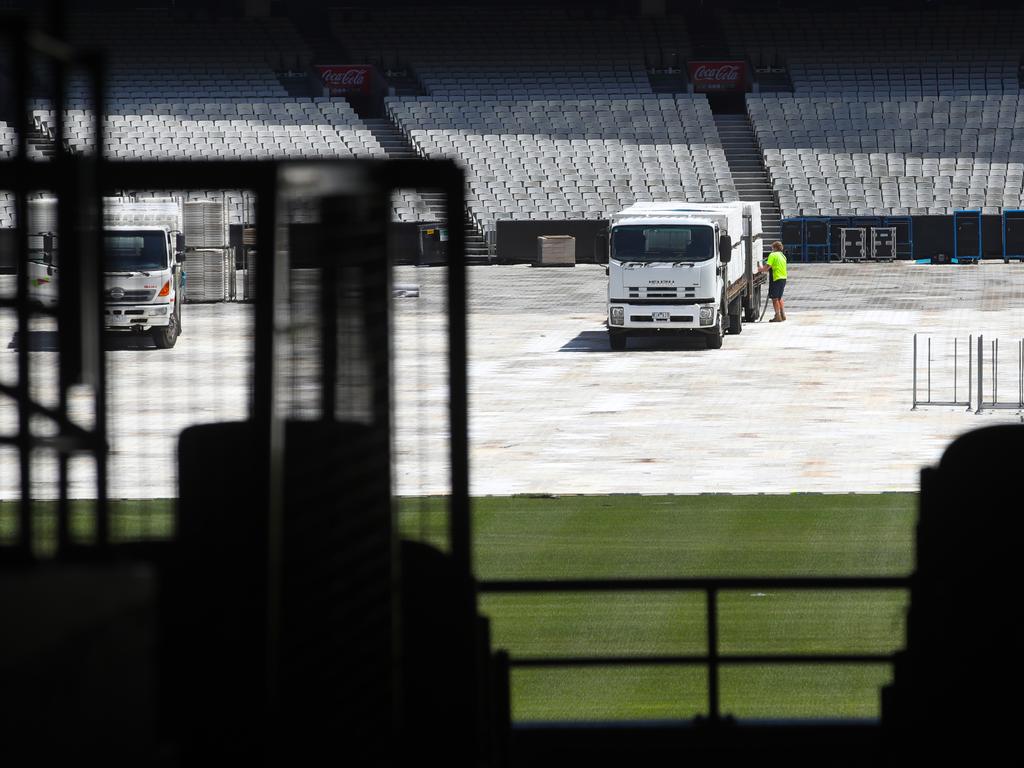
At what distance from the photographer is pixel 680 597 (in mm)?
16422

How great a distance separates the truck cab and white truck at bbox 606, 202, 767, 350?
32.4 ft

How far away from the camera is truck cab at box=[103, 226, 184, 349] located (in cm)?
3628

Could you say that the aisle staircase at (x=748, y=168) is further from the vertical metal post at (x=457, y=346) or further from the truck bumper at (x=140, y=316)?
the vertical metal post at (x=457, y=346)

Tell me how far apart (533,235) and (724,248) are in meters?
27.3

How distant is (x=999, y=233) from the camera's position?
6200cm

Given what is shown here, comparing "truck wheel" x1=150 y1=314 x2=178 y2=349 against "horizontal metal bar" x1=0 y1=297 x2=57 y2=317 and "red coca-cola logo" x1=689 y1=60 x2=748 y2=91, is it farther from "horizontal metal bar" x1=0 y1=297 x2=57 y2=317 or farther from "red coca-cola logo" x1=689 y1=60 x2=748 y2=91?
"red coca-cola logo" x1=689 y1=60 x2=748 y2=91

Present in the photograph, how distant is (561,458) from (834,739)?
55.7ft

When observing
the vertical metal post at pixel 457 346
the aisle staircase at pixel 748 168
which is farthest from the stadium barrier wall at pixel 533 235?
the vertical metal post at pixel 457 346

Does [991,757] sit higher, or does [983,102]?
[983,102]

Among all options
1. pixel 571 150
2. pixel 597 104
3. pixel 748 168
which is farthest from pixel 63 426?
pixel 597 104

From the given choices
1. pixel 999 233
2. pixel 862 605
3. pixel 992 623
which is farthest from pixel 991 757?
pixel 999 233

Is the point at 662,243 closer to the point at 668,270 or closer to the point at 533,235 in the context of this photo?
the point at 668,270

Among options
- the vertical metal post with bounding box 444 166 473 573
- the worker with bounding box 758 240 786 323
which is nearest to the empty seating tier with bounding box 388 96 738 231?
the worker with bounding box 758 240 786 323

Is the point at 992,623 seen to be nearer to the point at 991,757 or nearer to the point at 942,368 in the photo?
the point at 991,757
